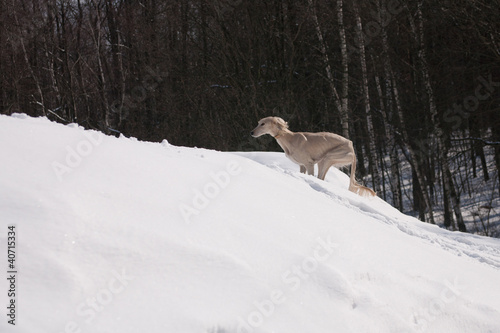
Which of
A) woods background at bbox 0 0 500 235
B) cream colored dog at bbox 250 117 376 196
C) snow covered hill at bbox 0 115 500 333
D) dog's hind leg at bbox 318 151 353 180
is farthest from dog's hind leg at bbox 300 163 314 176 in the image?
woods background at bbox 0 0 500 235

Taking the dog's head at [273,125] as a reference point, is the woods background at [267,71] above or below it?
above

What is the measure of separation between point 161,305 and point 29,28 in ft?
58.2

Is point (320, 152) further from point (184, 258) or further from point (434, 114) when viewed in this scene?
point (434, 114)

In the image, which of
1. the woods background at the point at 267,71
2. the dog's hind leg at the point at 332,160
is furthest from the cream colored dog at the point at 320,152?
the woods background at the point at 267,71

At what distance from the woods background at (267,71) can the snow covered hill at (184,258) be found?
10290 millimetres

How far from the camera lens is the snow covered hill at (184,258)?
2.63 metres

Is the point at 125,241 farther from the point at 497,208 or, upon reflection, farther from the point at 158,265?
the point at 497,208

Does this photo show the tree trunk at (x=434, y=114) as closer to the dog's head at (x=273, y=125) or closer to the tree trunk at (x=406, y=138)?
the tree trunk at (x=406, y=138)

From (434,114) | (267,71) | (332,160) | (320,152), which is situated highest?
(267,71)

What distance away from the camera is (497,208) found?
1756 cm

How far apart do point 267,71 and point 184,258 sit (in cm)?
1387

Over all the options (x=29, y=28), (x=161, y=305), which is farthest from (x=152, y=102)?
(x=161, y=305)

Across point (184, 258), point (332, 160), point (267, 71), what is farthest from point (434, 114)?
point (184, 258)

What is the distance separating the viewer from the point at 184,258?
3051mm
